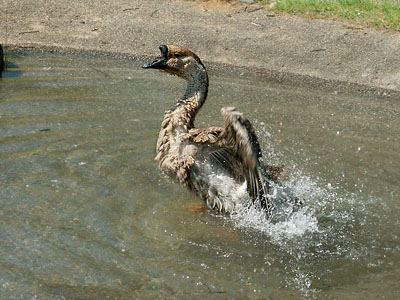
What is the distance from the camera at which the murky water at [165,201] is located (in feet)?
15.5

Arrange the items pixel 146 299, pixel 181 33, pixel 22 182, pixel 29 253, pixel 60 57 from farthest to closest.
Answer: pixel 181 33, pixel 60 57, pixel 22 182, pixel 29 253, pixel 146 299

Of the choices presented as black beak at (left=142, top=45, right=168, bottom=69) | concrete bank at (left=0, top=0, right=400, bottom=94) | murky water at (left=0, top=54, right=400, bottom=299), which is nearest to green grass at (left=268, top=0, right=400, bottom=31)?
concrete bank at (left=0, top=0, right=400, bottom=94)

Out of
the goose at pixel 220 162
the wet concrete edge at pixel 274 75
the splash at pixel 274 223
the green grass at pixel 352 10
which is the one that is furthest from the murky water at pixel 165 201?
the green grass at pixel 352 10

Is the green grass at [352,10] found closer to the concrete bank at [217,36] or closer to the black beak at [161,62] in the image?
the concrete bank at [217,36]

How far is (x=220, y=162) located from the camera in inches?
236

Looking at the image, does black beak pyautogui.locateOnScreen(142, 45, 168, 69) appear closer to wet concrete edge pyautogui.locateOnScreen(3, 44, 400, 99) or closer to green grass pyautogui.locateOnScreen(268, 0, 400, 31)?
wet concrete edge pyautogui.locateOnScreen(3, 44, 400, 99)

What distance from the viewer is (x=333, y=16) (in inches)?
472

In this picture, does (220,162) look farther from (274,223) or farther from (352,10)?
(352,10)

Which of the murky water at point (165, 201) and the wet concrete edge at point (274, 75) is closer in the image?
the murky water at point (165, 201)

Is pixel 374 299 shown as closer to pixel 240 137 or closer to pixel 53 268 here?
pixel 240 137

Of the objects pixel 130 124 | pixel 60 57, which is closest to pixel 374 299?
pixel 130 124

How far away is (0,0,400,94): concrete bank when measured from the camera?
10.5 metres

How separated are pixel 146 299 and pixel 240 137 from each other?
63.5 inches

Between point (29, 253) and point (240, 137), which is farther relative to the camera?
point (240, 137)
